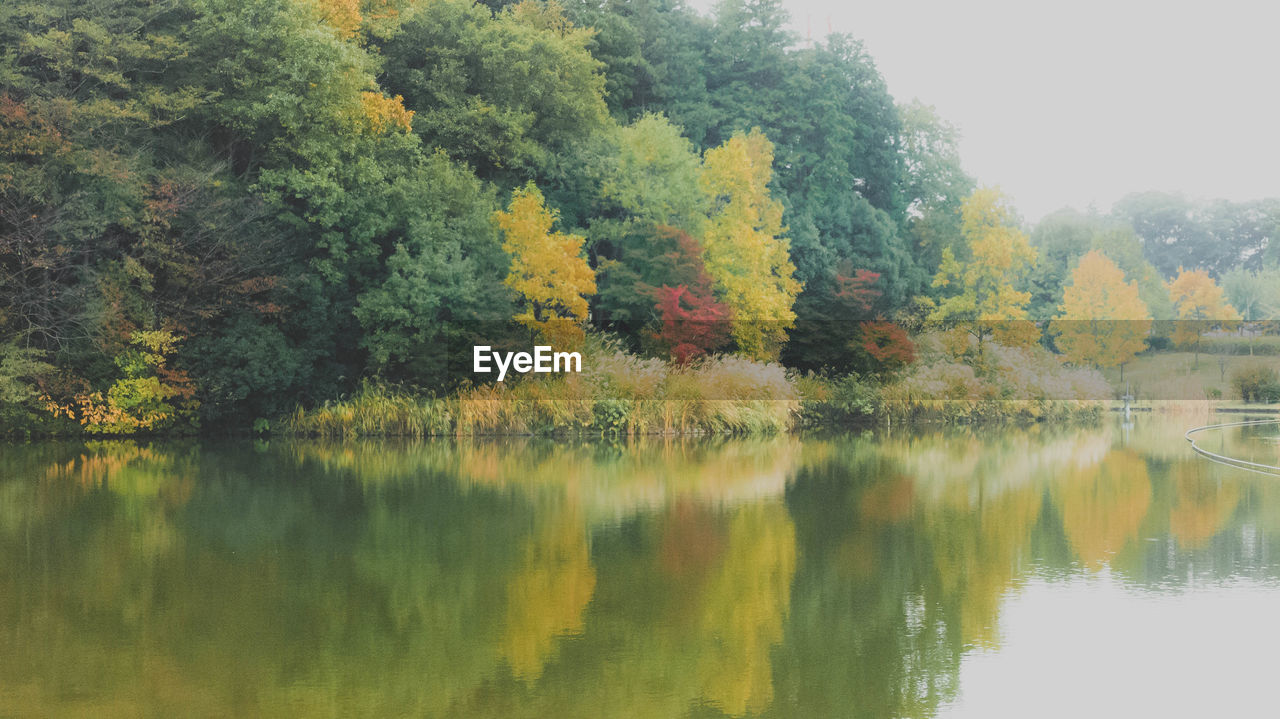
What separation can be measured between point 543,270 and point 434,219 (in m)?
2.56

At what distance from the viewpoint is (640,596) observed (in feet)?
25.8

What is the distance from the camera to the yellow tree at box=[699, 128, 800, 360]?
29.2 meters

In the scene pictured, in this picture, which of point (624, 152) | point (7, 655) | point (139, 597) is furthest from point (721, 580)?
point (624, 152)

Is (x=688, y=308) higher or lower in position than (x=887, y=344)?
higher

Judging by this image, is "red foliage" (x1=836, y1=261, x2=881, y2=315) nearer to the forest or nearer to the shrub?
the forest

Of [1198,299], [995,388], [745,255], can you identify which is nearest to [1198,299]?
[1198,299]

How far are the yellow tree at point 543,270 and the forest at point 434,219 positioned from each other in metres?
0.08

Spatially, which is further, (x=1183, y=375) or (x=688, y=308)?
(x=1183, y=375)

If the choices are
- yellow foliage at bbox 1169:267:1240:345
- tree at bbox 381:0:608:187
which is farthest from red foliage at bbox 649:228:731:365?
yellow foliage at bbox 1169:267:1240:345

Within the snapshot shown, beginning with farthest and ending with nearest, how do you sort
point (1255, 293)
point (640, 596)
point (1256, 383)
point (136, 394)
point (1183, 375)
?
point (1255, 293)
point (1183, 375)
point (1256, 383)
point (136, 394)
point (640, 596)

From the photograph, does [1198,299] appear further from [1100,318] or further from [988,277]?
[988,277]

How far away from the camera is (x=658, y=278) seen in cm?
2877

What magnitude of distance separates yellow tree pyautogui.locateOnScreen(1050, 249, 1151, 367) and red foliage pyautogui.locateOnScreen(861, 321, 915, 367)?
860 cm

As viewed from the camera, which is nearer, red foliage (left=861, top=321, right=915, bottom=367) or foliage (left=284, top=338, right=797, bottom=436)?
foliage (left=284, top=338, right=797, bottom=436)
